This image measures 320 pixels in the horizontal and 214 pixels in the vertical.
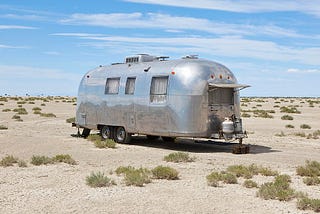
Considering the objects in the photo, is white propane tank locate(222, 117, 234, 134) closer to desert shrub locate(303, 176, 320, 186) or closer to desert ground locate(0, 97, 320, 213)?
desert ground locate(0, 97, 320, 213)

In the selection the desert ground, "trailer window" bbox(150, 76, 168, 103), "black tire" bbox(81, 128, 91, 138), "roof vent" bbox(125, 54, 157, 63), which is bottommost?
the desert ground

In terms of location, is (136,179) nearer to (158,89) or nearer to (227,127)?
(227,127)

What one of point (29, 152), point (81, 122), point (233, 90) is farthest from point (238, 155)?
point (81, 122)

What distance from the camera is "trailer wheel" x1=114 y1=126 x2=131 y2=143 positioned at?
20.6m

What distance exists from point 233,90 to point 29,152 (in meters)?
8.01

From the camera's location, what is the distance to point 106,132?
21953 mm

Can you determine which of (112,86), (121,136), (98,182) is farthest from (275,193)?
(112,86)

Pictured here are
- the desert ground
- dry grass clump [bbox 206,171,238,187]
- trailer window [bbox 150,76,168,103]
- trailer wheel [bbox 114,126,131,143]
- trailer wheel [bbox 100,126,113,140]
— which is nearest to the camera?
the desert ground

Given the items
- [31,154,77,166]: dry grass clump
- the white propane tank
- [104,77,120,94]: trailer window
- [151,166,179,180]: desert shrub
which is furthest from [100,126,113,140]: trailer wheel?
[151,166,179,180]: desert shrub

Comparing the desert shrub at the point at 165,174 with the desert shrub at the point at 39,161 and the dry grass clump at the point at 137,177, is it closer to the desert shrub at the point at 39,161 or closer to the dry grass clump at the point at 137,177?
the dry grass clump at the point at 137,177

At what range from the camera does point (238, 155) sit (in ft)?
57.2

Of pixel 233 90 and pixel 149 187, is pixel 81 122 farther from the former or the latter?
pixel 149 187

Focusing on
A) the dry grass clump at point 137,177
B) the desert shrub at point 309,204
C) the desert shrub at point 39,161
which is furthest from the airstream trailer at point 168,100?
the desert shrub at point 309,204

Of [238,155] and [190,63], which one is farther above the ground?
[190,63]
